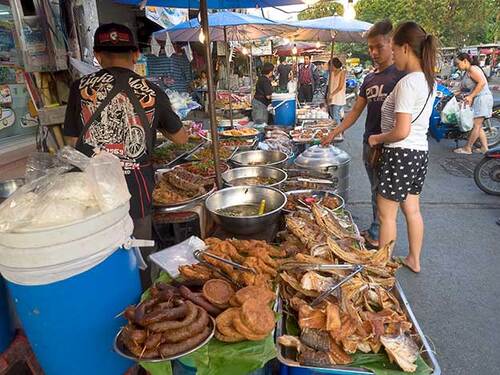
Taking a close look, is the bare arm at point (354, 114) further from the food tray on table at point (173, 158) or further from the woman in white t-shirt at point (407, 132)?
Answer: the food tray on table at point (173, 158)

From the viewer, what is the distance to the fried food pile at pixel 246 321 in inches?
58.3

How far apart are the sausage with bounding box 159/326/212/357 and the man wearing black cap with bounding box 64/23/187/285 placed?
136 cm

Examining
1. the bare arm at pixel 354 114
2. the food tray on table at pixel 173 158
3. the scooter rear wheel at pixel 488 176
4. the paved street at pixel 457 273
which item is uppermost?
the bare arm at pixel 354 114

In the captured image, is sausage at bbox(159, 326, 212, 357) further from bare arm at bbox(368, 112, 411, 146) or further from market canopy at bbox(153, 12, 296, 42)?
market canopy at bbox(153, 12, 296, 42)

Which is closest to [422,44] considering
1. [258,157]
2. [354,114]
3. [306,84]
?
[354,114]

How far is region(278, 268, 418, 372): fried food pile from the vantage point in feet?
5.33

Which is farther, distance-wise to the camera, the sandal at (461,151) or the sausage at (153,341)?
the sandal at (461,151)

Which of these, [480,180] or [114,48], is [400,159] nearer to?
[114,48]

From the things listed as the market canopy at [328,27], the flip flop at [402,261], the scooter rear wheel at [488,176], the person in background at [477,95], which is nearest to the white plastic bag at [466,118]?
the person in background at [477,95]

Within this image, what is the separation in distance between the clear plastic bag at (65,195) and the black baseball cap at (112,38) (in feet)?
3.05

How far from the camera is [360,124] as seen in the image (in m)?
13.4

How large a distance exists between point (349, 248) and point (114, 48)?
83.0 inches

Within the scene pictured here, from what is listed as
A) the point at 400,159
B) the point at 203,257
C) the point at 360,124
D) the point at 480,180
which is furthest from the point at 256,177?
Result: the point at 360,124

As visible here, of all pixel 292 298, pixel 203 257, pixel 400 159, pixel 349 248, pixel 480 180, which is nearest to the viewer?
pixel 292 298
